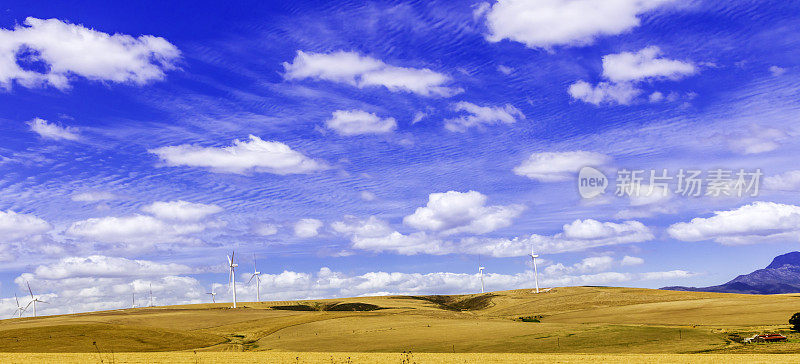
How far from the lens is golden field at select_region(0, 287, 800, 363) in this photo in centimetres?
5481

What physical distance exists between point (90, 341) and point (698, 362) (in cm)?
7043

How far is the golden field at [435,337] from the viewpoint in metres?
54.8

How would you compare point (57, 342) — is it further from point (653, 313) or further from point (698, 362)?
point (653, 313)

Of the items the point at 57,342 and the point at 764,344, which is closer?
the point at 764,344

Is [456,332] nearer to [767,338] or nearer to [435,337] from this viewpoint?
[435,337]

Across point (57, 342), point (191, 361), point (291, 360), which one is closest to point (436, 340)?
point (291, 360)

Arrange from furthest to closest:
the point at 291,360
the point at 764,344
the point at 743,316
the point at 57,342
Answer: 1. the point at 743,316
2. the point at 57,342
3. the point at 764,344
4. the point at 291,360

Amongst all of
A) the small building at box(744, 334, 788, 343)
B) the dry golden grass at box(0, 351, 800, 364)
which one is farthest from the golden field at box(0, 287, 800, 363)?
the small building at box(744, 334, 788, 343)

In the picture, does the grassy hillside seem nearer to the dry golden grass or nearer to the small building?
the small building

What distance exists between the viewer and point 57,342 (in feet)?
246

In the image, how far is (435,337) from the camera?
78.3 m

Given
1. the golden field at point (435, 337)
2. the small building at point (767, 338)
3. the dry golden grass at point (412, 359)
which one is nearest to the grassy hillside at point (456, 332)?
the golden field at point (435, 337)

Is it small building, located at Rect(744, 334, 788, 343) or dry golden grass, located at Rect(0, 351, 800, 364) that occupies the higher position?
dry golden grass, located at Rect(0, 351, 800, 364)

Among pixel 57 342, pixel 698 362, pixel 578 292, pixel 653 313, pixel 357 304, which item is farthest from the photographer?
pixel 357 304
